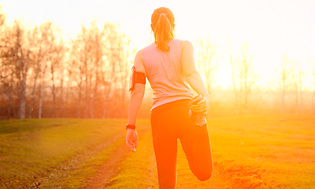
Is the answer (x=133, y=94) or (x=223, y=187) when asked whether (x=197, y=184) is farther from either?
(x=133, y=94)

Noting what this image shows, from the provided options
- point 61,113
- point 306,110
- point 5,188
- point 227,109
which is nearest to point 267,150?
point 5,188

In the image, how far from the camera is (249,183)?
7816 mm

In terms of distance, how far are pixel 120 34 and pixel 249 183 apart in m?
49.0

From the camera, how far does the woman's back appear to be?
2477 millimetres

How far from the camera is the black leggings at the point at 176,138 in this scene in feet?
7.71

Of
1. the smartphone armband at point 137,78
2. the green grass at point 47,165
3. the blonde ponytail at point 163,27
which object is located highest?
the blonde ponytail at point 163,27

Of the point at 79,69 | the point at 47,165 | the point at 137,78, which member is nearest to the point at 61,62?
the point at 79,69

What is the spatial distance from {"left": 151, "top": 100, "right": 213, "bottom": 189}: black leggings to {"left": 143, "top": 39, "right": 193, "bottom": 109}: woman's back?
0.28ft

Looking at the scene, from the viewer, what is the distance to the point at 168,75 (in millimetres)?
2500

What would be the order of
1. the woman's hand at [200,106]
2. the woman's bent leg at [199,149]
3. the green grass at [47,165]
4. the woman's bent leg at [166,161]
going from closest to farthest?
the woman's hand at [200,106]
the woman's bent leg at [199,149]
the woman's bent leg at [166,161]
the green grass at [47,165]

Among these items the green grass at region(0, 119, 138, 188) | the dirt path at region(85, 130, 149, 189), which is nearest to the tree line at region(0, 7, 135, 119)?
the green grass at region(0, 119, 138, 188)

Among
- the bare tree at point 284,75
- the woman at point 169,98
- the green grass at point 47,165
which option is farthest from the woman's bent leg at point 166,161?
the bare tree at point 284,75

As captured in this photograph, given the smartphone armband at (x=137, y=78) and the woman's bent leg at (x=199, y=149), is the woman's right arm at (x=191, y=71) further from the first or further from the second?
the smartphone armband at (x=137, y=78)

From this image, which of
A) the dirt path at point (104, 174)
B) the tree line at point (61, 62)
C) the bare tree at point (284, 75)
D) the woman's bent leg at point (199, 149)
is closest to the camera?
the woman's bent leg at point (199, 149)
